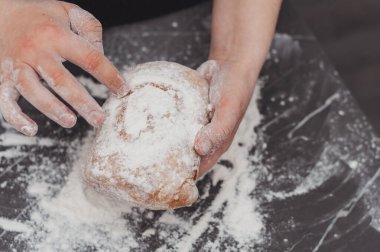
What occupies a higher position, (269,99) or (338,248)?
(269,99)

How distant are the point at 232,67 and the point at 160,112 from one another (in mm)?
237

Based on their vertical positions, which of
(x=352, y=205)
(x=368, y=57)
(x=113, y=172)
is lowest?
→ (x=368, y=57)

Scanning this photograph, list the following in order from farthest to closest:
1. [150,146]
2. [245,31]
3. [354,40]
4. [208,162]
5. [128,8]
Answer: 1. [354,40]
2. [128,8]
3. [245,31]
4. [208,162]
5. [150,146]

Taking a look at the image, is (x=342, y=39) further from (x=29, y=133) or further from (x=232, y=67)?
(x=29, y=133)

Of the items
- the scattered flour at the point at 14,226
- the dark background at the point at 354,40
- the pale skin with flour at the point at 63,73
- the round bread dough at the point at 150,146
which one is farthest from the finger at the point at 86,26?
the dark background at the point at 354,40

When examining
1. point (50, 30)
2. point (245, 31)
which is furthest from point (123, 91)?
point (245, 31)

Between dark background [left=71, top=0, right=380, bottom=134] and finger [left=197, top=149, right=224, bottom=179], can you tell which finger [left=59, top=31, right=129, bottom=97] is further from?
dark background [left=71, top=0, right=380, bottom=134]

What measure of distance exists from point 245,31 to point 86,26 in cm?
38

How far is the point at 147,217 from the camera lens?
1.19 metres

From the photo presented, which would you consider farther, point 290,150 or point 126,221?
point 290,150

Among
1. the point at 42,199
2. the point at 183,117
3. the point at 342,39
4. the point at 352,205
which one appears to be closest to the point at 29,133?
the point at 42,199

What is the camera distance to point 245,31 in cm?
128

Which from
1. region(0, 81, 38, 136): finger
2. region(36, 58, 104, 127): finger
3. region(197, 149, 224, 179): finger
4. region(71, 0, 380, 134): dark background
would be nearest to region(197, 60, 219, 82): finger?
region(197, 149, 224, 179): finger

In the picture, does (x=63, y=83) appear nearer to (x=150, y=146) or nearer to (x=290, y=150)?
(x=150, y=146)
